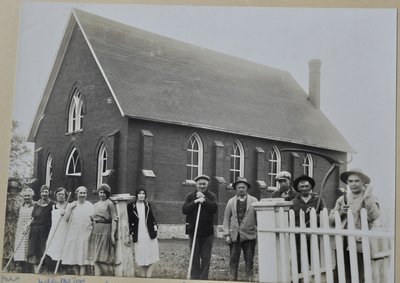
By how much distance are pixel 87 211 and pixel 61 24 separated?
340 centimetres

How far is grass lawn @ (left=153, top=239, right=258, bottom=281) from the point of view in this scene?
8.84m

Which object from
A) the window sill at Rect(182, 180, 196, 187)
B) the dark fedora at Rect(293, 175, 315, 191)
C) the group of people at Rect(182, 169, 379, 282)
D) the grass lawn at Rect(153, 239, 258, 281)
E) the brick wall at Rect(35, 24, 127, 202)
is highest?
Answer: the brick wall at Rect(35, 24, 127, 202)

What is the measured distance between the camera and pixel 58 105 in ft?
32.7

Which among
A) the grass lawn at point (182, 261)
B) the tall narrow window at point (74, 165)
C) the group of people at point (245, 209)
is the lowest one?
the grass lawn at point (182, 261)

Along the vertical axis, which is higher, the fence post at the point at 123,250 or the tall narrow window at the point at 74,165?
the tall narrow window at the point at 74,165

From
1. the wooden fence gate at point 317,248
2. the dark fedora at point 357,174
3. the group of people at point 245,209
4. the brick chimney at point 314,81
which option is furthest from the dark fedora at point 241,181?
the brick chimney at point 314,81

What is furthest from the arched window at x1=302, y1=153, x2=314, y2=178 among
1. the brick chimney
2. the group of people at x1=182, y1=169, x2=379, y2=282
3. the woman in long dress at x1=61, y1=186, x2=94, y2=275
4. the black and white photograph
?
the woman in long dress at x1=61, y1=186, x2=94, y2=275

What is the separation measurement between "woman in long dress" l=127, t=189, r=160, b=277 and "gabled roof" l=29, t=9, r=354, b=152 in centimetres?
153

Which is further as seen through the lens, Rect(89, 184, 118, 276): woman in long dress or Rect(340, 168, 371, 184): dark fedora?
Rect(89, 184, 118, 276): woman in long dress

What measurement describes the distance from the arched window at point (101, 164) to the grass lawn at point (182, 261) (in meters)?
1.66

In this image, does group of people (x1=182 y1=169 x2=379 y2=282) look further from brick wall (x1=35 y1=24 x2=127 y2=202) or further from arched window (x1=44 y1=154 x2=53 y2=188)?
arched window (x1=44 y1=154 x2=53 y2=188)

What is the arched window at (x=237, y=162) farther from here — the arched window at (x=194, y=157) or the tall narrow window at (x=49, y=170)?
the tall narrow window at (x=49, y=170)

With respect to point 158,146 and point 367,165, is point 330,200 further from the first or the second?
point 158,146

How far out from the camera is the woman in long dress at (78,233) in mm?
9055
